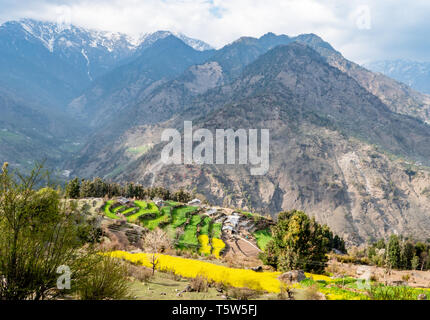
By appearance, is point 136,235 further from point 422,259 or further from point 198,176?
point 198,176

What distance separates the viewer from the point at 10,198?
9672 mm

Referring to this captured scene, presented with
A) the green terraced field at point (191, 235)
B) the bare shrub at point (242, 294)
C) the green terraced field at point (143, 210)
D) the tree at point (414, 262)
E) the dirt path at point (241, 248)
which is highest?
the green terraced field at point (143, 210)

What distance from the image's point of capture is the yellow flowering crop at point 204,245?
2202 inches

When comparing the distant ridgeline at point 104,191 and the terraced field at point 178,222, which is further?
the distant ridgeline at point 104,191

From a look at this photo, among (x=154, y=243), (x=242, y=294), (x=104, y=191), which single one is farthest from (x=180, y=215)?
(x=242, y=294)

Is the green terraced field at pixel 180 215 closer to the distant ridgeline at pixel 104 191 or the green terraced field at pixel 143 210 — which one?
the green terraced field at pixel 143 210

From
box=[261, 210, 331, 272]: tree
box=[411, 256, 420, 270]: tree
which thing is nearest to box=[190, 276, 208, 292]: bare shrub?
box=[261, 210, 331, 272]: tree

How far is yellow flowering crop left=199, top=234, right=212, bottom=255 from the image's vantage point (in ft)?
184

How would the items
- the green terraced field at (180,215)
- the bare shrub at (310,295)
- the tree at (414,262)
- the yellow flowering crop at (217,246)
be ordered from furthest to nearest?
the green terraced field at (180,215) → the tree at (414,262) → the yellow flowering crop at (217,246) → the bare shrub at (310,295)

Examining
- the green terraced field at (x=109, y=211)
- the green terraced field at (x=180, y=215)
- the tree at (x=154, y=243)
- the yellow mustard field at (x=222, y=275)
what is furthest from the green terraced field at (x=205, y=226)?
the yellow mustard field at (x=222, y=275)

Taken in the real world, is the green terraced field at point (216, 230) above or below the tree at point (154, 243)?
below

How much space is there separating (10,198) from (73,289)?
13.2 ft

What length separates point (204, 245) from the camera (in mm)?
58938

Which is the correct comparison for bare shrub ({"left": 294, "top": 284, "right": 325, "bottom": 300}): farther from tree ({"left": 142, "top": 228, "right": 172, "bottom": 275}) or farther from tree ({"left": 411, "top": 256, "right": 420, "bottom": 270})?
tree ({"left": 411, "top": 256, "right": 420, "bottom": 270})
